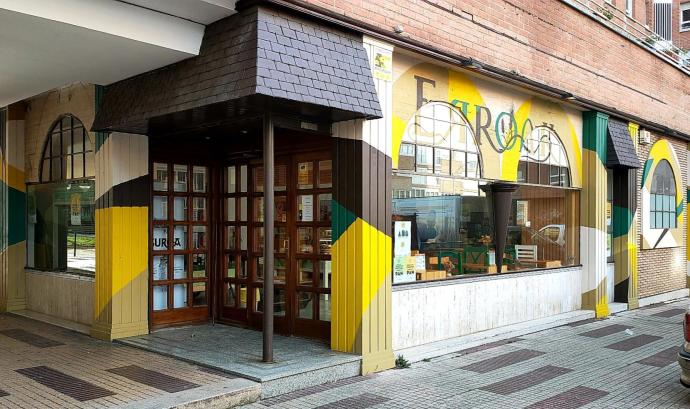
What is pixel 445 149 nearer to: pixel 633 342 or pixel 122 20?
pixel 633 342

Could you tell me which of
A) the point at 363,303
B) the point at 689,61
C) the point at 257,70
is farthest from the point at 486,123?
the point at 689,61

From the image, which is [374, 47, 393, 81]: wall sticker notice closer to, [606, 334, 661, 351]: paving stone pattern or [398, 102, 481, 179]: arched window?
[398, 102, 481, 179]: arched window

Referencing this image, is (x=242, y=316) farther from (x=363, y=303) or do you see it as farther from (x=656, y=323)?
(x=656, y=323)

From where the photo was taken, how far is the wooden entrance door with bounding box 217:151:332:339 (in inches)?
314

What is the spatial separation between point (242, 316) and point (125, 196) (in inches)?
94.5

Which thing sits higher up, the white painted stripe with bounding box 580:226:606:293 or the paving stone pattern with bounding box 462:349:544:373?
the white painted stripe with bounding box 580:226:606:293

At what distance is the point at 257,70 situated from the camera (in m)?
5.81

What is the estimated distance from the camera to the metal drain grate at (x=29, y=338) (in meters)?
8.02

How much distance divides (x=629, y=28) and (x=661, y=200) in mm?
4134

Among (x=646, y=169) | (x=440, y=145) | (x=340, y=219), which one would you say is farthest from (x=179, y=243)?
(x=646, y=169)

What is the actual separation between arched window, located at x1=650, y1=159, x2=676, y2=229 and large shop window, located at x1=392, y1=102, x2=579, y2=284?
153 inches

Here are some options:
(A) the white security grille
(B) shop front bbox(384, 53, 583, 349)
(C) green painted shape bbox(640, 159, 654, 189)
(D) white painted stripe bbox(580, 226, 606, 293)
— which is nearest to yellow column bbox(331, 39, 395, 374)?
(B) shop front bbox(384, 53, 583, 349)

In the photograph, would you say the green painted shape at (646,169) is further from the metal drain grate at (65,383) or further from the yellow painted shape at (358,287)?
the metal drain grate at (65,383)

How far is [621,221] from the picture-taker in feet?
42.2
